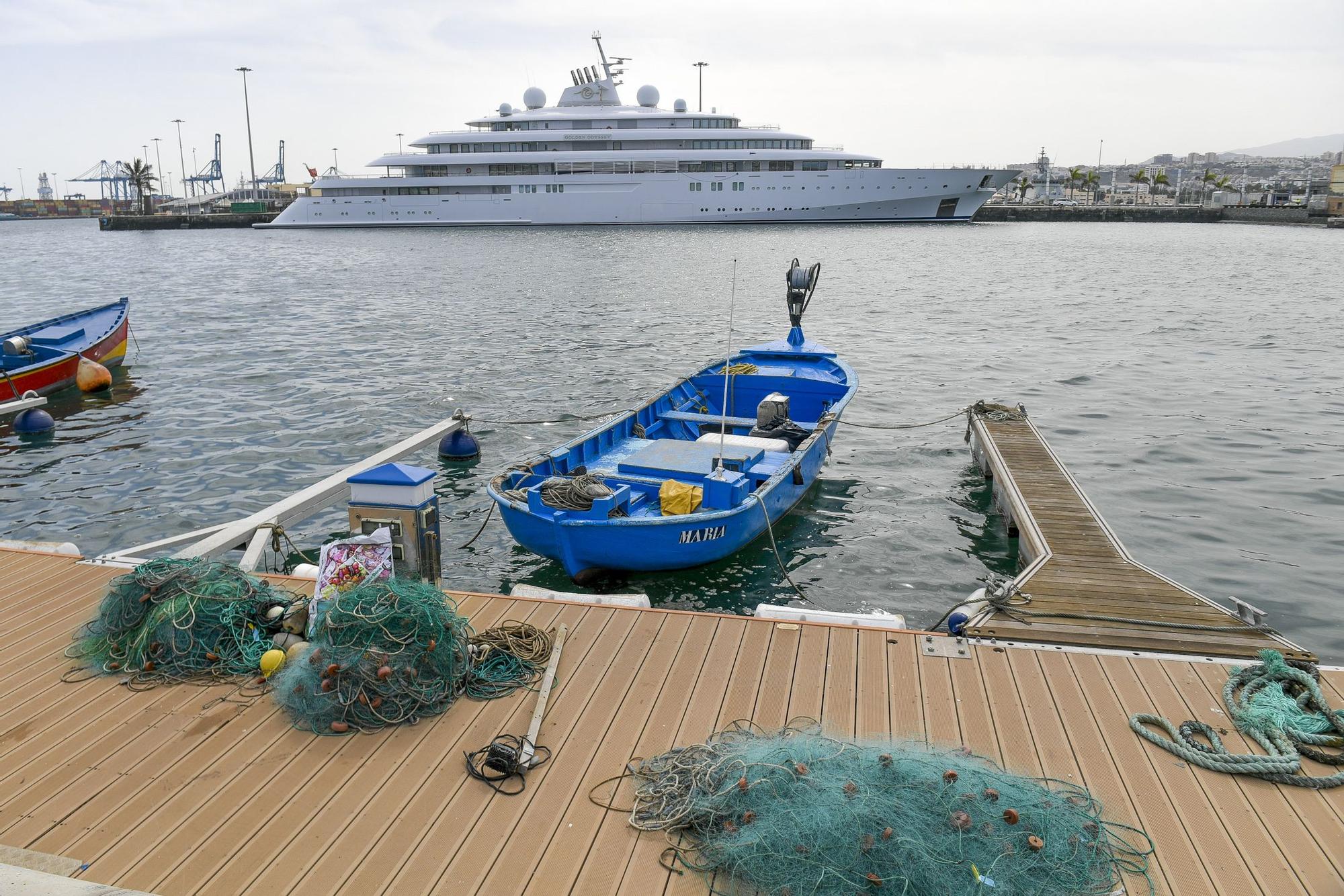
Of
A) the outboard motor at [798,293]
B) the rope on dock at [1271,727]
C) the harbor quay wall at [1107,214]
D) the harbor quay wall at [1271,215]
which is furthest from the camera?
the harbor quay wall at [1107,214]

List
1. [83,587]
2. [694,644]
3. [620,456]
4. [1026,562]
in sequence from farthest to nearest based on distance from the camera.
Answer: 1. [620,456]
2. [1026,562]
3. [83,587]
4. [694,644]

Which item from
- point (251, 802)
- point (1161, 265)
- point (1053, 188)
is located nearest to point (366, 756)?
point (251, 802)

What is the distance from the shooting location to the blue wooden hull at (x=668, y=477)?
8430mm

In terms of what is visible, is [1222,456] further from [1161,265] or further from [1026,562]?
[1161,265]

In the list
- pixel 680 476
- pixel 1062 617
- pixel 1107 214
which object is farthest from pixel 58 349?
pixel 1107 214

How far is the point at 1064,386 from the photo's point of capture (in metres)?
19.7

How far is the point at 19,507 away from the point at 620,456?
884 centimetres

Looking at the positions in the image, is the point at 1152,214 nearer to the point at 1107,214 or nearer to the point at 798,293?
the point at 1107,214

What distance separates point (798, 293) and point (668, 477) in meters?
7.04

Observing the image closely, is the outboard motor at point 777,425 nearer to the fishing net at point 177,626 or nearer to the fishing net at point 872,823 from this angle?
the fishing net at point 177,626

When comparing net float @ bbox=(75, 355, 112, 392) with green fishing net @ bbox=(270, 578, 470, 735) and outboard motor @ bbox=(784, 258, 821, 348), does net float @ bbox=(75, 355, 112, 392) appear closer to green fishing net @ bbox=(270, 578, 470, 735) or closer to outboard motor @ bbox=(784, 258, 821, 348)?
outboard motor @ bbox=(784, 258, 821, 348)

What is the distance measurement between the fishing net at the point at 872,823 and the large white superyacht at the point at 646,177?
70.9m

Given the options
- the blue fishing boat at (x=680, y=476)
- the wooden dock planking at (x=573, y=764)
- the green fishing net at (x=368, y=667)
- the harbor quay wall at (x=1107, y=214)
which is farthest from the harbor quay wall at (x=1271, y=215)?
the green fishing net at (x=368, y=667)

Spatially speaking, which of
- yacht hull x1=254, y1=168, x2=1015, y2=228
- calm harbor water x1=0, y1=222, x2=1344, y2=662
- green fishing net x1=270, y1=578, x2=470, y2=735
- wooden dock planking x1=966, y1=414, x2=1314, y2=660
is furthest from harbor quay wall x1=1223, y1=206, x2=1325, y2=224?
green fishing net x1=270, y1=578, x2=470, y2=735
